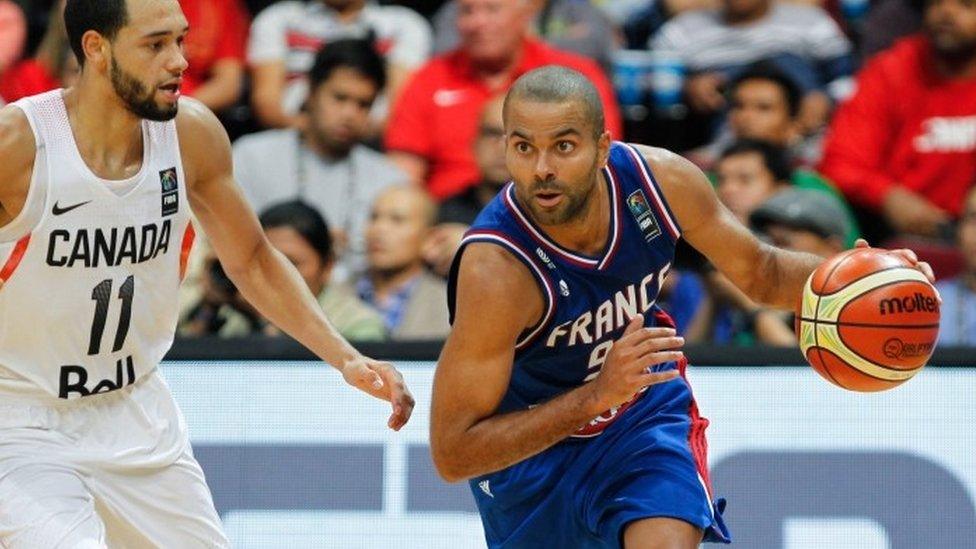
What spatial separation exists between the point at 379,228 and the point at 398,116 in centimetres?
104

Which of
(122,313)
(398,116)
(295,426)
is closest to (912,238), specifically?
(398,116)

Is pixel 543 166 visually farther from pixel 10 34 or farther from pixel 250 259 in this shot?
pixel 10 34

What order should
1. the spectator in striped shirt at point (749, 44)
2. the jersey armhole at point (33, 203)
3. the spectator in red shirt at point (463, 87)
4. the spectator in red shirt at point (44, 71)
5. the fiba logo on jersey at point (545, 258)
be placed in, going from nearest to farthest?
1. the jersey armhole at point (33, 203)
2. the fiba logo on jersey at point (545, 258)
3. the spectator in red shirt at point (463, 87)
4. the spectator in striped shirt at point (749, 44)
5. the spectator in red shirt at point (44, 71)

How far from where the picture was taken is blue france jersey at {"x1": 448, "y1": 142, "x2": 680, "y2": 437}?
15.3ft

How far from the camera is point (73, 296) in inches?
179

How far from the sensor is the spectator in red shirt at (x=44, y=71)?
29.8ft

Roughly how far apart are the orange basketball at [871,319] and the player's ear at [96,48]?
2167mm

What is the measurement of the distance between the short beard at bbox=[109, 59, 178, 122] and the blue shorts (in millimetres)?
1465

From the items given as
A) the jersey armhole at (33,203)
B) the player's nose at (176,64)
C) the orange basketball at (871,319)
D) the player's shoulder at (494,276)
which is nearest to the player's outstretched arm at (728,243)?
the orange basketball at (871,319)

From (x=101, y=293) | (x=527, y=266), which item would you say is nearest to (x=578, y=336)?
(x=527, y=266)

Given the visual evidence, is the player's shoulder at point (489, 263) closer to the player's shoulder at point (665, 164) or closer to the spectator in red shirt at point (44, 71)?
the player's shoulder at point (665, 164)

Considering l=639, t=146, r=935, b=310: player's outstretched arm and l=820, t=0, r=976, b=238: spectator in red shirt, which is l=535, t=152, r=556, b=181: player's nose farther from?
l=820, t=0, r=976, b=238: spectator in red shirt

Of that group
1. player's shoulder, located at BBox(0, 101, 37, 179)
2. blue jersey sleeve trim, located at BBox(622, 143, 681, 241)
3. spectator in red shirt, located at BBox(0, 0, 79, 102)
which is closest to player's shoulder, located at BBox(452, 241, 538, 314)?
blue jersey sleeve trim, located at BBox(622, 143, 681, 241)

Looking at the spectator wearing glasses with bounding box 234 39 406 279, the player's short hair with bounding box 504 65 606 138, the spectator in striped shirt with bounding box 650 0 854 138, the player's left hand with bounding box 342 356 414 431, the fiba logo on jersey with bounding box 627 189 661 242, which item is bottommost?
the spectator wearing glasses with bounding box 234 39 406 279
